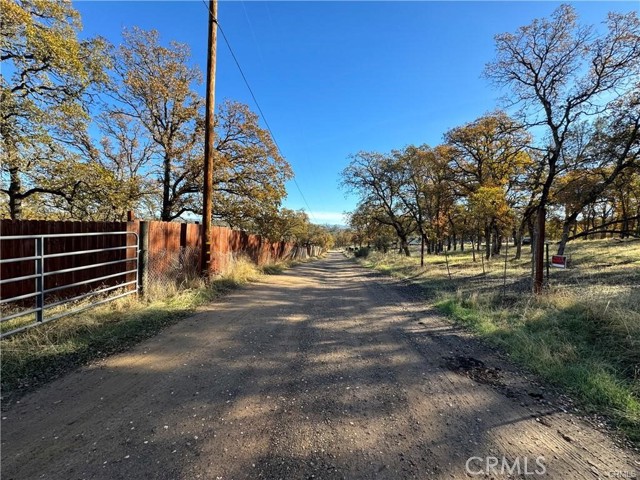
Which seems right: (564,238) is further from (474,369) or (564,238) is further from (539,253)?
(474,369)

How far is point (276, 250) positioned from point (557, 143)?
1992 cm

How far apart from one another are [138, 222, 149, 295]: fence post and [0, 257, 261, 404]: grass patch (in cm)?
23

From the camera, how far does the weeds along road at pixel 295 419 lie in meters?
2.24

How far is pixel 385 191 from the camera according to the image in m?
32.6

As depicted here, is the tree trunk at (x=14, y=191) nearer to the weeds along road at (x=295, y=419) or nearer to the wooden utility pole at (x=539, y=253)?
the weeds along road at (x=295, y=419)

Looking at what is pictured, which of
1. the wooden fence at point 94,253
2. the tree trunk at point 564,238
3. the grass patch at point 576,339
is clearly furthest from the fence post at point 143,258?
the tree trunk at point 564,238

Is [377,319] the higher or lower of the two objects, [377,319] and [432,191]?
the lower

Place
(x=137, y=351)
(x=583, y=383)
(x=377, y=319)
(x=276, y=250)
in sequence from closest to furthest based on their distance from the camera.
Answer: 1. (x=583, y=383)
2. (x=137, y=351)
3. (x=377, y=319)
4. (x=276, y=250)

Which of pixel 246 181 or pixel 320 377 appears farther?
pixel 246 181

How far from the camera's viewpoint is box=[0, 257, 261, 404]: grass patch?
359 cm

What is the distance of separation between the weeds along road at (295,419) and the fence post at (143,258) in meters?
2.96

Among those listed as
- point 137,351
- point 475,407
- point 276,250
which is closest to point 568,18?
point 475,407

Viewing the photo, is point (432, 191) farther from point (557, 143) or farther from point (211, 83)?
point (211, 83)

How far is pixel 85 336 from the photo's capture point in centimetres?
476
